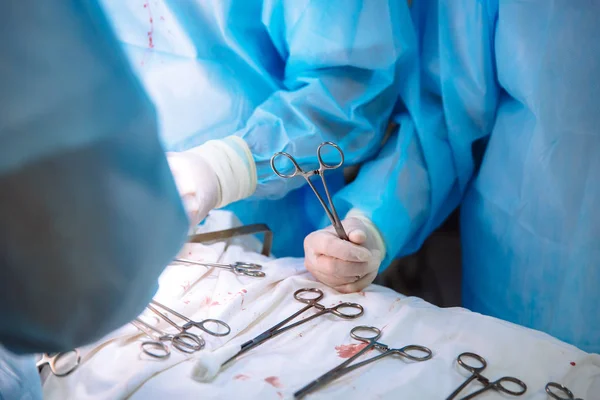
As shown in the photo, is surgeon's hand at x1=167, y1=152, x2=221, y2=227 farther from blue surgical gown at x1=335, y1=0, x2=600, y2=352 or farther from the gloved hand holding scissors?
blue surgical gown at x1=335, y1=0, x2=600, y2=352

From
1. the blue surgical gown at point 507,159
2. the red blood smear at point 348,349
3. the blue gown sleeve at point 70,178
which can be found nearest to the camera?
the blue gown sleeve at point 70,178

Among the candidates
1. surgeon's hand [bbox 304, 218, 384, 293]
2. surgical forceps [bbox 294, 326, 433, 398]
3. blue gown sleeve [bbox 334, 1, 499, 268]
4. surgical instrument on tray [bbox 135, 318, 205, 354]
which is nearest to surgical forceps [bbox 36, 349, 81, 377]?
surgical instrument on tray [bbox 135, 318, 205, 354]

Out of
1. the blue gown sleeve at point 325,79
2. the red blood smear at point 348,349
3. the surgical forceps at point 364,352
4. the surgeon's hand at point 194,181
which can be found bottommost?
the red blood smear at point 348,349

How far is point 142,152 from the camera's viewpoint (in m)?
0.42

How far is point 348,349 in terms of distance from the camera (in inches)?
32.3

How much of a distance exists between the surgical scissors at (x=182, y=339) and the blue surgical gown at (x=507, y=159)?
0.51 metres

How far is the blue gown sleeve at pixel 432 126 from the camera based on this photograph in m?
1.12

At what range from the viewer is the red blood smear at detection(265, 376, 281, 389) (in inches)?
28.4

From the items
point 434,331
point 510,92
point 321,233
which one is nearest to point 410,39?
point 510,92

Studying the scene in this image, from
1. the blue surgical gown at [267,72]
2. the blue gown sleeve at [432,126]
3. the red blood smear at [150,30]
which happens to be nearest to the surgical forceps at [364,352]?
the blue gown sleeve at [432,126]

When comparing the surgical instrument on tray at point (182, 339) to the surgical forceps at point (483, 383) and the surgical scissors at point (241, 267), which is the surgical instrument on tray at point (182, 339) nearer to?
the surgical scissors at point (241, 267)

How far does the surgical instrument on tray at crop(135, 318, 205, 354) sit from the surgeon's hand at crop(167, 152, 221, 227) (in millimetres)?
231

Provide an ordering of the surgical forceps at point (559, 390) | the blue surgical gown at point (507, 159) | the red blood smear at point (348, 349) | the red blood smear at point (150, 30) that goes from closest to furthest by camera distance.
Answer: the surgical forceps at point (559, 390)
the red blood smear at point (348, 349)
the blue surgical gown at point (507, 159)
the red blood smear at point (150, 30)

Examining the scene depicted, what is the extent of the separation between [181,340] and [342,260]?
0.36 meters
